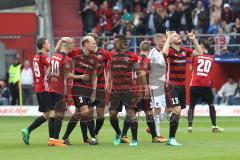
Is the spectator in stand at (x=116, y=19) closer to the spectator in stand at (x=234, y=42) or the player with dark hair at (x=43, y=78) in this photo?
the spectator in stand at (x=234, y=42)

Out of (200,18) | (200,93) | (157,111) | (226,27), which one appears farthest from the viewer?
(200,18)

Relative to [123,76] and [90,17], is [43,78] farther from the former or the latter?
[90,17]

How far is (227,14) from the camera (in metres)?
37.0

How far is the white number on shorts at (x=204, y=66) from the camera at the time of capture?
24.8 meters

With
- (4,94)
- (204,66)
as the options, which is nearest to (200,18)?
(4,94)

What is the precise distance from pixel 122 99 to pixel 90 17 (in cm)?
2014

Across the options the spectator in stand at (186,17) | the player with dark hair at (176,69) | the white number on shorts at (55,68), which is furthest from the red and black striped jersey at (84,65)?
the spectator in stand at (186,17)

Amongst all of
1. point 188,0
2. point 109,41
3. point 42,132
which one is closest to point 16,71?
point 109,41

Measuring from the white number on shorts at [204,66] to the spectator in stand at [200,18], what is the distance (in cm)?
1229

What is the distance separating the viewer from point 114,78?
64.7 feet

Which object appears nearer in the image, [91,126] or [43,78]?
[91,126]

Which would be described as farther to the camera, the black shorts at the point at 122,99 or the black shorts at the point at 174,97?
the black shorts at the point at 122,99

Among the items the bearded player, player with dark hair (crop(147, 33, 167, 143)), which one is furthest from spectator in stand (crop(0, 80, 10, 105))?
the bearded player

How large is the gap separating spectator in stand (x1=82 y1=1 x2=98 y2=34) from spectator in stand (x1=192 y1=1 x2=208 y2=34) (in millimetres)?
4467
